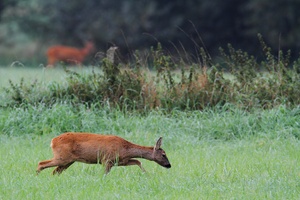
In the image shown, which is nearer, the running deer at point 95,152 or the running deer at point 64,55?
the running deer at point 95,152

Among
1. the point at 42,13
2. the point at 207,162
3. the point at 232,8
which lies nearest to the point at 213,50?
the point at 232,8

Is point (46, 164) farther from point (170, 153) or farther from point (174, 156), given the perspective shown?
point (170, 153)

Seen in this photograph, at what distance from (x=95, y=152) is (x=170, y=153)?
2.01m

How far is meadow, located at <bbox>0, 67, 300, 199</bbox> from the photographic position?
23.4 ft

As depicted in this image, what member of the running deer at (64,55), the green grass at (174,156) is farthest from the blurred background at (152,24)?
the green grass at (174,156)

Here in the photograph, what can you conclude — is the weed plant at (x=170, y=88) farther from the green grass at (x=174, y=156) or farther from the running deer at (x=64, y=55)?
the running deer at (x=64, y=55)

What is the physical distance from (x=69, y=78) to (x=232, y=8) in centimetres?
1944

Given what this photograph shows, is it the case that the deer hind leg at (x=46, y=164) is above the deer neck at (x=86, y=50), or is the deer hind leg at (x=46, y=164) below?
above

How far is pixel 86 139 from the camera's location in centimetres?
804

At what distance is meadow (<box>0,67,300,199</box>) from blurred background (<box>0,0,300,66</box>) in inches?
657

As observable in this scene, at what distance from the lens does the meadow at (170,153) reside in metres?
7.13

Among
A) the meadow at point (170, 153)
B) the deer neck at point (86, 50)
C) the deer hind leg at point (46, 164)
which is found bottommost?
the deer neck at point (86, 50)

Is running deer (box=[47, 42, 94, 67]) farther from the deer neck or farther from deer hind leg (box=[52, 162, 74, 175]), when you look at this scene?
deer hind leg (box=[52, 162, 74, 175])

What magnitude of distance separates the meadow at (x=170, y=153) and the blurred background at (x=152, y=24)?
1669 cm
